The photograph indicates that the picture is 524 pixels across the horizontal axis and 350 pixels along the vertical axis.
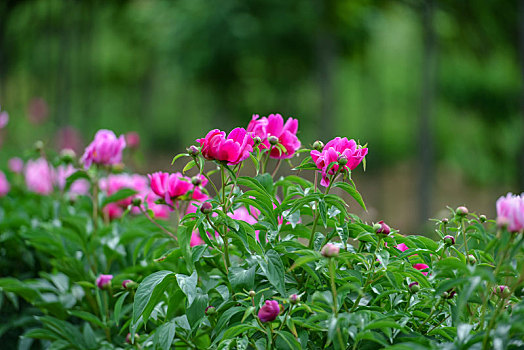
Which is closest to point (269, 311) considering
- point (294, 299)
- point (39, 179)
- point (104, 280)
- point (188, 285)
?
point (294, 299)

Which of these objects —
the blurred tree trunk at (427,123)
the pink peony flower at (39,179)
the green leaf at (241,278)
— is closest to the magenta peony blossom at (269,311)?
the green leaf at (241,278)

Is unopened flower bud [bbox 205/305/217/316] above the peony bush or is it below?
below

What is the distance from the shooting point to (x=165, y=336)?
3.44 feet

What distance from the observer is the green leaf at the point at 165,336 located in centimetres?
103

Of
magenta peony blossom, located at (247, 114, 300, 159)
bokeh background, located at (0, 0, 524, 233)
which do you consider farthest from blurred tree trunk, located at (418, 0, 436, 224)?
magenta peony blossom, located at (247, 114, 300, 159)

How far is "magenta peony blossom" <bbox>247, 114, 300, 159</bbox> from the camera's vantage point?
120 cm

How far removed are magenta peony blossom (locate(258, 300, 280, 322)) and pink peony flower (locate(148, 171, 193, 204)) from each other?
0.43 meters

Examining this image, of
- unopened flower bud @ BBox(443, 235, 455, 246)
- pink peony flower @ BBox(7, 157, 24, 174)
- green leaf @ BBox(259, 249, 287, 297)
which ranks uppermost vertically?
unopened flower bud @ BBox(443, 235, 455, 246)

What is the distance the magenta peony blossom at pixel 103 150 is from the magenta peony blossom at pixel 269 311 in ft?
2.99

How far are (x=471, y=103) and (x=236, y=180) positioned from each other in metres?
6.97

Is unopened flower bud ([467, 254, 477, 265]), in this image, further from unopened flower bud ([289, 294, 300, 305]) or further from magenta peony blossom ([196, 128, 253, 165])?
magenta peony blossom ([196, 128, 253, 165])

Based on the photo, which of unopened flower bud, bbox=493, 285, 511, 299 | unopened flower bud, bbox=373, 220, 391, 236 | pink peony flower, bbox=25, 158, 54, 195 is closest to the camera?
unopened flower bud, bbox=493, 285, 511, 299

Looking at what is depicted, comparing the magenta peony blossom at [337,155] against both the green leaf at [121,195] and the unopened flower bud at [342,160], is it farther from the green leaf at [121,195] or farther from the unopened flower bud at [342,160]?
the green leaf at [121,195]

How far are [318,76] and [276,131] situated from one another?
7.04 m
